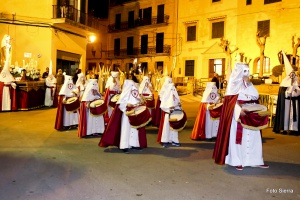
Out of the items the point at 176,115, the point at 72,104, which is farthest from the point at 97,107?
the point at 176,115

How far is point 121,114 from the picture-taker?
7492 millimetres

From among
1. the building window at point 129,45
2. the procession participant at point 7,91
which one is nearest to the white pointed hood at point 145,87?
the procession participant at point 7,91

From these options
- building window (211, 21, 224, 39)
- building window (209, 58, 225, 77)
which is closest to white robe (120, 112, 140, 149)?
building window (209, 58, 225, 77)

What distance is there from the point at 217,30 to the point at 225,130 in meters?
25.8

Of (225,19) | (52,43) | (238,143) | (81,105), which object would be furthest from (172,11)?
(238,143)

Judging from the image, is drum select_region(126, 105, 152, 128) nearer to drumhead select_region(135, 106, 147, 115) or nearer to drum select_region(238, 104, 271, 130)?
drumhead select_region(135, 106, 147, 115)

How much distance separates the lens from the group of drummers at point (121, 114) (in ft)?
24.1

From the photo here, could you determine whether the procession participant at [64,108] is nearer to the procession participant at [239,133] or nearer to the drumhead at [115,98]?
the drumhead at [115,98]

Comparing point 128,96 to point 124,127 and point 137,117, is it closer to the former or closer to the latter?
point 137,117

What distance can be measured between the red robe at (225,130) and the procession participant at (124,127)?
2035 mm

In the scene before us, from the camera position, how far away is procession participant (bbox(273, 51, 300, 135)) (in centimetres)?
1041

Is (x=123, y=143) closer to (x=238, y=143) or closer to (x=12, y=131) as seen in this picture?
(x=238, y=143)

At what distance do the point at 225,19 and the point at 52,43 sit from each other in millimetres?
16951

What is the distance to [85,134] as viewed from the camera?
29.7 feet
